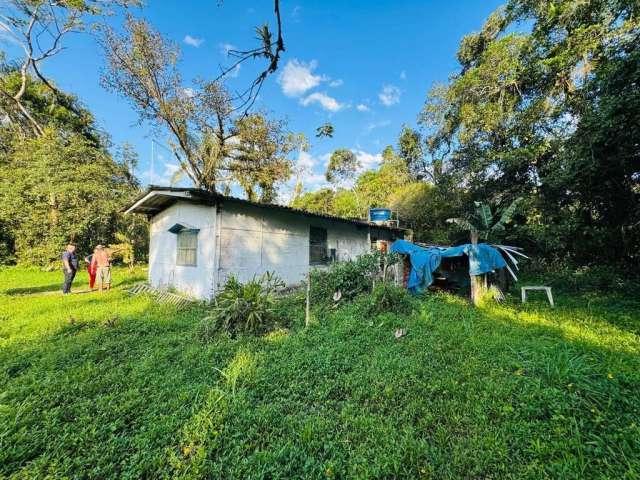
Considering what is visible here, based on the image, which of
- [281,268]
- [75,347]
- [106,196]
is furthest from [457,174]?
[106,196]

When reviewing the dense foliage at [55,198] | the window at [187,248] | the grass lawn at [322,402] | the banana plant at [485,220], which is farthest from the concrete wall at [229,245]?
the dense foliage at [55,198]

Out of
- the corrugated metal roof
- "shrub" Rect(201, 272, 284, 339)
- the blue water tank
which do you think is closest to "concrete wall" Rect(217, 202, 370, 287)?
the corrugated metal roof

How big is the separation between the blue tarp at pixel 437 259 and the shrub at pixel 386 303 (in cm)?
225

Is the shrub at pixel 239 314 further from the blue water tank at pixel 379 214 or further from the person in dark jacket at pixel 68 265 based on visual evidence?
the blue water tank at pixel 379 214

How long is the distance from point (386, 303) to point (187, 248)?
642 centimetres

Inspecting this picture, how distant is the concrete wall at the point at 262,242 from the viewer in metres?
7.53

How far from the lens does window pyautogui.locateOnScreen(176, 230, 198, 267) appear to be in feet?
26.5

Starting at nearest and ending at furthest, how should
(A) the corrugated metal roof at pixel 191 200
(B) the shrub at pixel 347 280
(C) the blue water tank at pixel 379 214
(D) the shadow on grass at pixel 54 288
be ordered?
(A) the corrugated metal roof at pixel 191 200 → (B) the shrub at pixel 347 280 → (D) the shadow on grass at pixel 54 288 → (C) the blue water tank at pixel 379 214

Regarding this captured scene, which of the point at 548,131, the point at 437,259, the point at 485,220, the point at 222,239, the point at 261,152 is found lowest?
the point at 437,259

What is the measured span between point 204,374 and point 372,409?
7.33ft

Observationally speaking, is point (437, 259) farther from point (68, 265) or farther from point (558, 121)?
point (68, 265)

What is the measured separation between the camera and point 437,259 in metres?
8.44

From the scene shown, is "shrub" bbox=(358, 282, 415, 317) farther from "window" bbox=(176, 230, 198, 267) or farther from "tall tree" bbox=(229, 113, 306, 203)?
"tall tree" bbox=(229, 113, 306, 203)

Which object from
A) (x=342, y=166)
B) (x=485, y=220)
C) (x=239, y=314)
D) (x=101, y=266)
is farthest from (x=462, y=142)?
(x=101, y=266)
